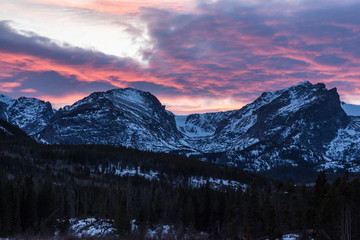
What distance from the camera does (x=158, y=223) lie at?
127 meters

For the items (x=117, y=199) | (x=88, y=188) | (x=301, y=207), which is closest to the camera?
(x=301, y=207)

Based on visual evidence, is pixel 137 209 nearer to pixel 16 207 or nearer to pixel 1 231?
pixel 16 207

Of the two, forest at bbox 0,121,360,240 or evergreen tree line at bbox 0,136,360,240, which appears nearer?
forest at bbox 0,121,360,240

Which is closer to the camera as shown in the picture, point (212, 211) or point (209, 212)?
point (212, 211)

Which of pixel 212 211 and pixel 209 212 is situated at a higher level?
pixel 212 211

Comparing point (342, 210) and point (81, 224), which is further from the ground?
point (342, 210)

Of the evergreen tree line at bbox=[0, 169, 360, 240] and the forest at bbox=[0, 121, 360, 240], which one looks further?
the evergreen tree line at bbox=[0, 169, 360, 240]

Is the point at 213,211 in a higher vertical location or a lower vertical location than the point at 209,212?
higher

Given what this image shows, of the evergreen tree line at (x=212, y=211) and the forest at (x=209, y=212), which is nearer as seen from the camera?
the forest at (x=209, y=212)

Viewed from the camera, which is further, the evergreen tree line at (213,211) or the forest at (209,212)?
the evergreen tree line at (213,211)

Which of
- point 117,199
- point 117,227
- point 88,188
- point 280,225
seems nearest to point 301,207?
point 280,225

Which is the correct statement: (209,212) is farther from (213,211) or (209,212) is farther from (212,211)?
(213,211)

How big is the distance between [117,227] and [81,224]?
18.0 metres

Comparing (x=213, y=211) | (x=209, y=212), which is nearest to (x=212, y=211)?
(x=213, y=211)
